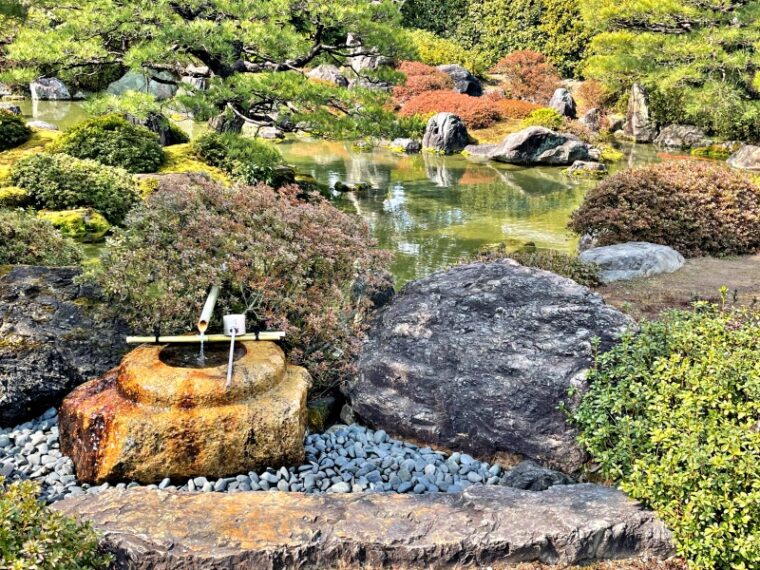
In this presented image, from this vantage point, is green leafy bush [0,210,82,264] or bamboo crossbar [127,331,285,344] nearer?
bamboo crossbar [127,331,285,344]

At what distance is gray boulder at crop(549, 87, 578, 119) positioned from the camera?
26266 millimetres

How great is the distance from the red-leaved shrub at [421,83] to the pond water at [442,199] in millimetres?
7151

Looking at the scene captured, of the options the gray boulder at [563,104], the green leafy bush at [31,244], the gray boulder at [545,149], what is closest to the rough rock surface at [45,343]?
the green leafy bush at [31,244]

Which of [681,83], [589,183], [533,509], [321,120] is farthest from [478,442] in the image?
[681,83]

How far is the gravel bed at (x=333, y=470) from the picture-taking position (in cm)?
355

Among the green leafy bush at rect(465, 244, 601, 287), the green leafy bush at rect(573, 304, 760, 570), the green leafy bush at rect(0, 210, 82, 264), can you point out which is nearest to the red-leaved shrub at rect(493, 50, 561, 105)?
the green leafy bush at rect(465, 244, 601, 287)

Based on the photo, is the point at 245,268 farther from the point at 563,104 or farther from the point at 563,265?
the point at 563,104

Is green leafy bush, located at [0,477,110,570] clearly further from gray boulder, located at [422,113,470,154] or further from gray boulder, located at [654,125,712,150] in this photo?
gray boulder, located at [654,125,712,150]

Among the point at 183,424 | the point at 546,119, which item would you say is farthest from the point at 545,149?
the point at 183,424

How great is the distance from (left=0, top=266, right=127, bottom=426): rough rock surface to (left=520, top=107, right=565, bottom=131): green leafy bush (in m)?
21.4

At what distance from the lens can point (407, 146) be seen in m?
21.3

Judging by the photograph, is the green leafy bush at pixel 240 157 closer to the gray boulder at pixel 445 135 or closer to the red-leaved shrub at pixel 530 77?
the gray boulder at pixel 445 135

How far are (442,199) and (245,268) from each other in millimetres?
9989

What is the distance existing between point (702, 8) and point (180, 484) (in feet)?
73.8
